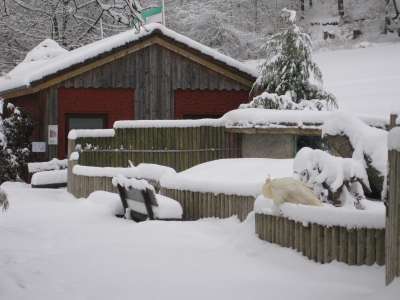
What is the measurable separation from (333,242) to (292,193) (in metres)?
1.05

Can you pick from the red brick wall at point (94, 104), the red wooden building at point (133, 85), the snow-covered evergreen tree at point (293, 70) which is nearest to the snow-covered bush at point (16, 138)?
the red wooden building at point (133, 85)

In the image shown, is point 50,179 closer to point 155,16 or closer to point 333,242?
point 155,16

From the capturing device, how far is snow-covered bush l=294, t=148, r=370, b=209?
7352 mm

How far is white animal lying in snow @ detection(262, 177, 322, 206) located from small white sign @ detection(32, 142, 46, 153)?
11.8 meters

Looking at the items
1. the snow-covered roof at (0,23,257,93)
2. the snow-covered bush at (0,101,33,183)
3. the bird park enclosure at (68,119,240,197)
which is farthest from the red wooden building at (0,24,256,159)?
the bird park enclosure at (68,119,240,197)

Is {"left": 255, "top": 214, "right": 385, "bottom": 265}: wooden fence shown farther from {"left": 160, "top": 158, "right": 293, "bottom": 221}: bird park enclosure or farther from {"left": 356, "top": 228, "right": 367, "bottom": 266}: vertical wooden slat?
{"left": 160, "top": 158, "right": 293, "bottom": 221}: bird park enclosure

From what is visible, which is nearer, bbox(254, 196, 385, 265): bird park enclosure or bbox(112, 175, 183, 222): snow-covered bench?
bbox(254, 196, 385, 265): bird park enclosure

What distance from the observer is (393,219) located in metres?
5.22

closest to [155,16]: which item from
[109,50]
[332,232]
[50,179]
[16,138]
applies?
[109,50]

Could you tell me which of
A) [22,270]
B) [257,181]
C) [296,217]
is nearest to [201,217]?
[257,181]

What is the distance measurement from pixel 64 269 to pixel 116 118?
12194 mm

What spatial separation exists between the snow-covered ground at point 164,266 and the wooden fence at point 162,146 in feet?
18.1

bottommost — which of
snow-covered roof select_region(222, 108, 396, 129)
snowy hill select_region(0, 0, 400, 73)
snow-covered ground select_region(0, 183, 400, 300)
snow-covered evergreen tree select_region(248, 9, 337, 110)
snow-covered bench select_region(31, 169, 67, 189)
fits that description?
snow-covered ground select_region(0, 183, 400, 300)

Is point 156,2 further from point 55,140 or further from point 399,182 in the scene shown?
point 399,182
